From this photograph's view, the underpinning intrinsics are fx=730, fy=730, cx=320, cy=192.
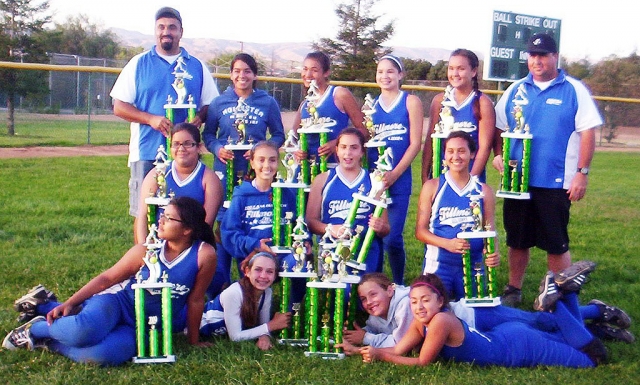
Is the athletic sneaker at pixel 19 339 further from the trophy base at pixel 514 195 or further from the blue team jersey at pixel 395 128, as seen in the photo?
the trophy base at pixel 514 195

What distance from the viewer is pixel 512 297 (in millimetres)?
5352

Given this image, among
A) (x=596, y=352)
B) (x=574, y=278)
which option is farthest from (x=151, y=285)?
(x=596, y=352)

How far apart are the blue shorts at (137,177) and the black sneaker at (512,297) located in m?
2.73

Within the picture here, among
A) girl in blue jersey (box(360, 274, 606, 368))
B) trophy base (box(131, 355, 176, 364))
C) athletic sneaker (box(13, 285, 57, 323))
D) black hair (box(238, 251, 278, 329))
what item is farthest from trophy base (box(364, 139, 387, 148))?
athletic sneaker (box(13, 285, 57, 323))

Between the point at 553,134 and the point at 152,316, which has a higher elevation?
the point at 553,134

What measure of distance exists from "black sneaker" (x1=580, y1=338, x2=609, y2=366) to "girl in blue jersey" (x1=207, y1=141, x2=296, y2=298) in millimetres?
1962

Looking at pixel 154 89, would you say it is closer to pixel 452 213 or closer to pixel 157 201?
pixel 157 201

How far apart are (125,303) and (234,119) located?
1.52 metres

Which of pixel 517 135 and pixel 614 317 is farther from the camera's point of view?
pixel 517 135

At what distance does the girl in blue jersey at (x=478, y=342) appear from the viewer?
400 cm

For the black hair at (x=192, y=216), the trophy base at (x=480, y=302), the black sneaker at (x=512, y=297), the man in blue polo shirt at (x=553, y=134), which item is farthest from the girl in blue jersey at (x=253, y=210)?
the black sneaker at (x=512, y=297)

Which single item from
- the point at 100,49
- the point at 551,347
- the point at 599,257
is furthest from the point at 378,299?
the point at 100,49

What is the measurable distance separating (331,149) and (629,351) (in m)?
2.27

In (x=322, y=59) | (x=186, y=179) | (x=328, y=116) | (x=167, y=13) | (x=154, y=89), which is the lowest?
(x=186, y=179)
